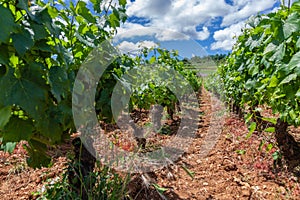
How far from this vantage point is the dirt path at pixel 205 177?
296 centimetres

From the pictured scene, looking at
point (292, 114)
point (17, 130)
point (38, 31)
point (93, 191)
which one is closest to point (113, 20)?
point (38, 31)

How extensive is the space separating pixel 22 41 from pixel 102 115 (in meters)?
1.31

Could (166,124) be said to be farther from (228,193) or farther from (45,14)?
(45,14)

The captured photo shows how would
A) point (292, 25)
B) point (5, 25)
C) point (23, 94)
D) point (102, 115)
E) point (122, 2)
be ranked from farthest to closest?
1. point (102, 115)
2. point (122, 2)
3. point (292, 25)
4. point (23, 94)
5. point (5, 25)

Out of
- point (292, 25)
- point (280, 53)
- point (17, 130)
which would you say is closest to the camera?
point (17, 130)

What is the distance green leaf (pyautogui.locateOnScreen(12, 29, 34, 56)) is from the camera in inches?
42.1

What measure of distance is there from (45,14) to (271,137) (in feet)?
13.5

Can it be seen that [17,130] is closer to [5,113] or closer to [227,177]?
[5,113]

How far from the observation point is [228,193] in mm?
3094

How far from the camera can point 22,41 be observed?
110 centimetres

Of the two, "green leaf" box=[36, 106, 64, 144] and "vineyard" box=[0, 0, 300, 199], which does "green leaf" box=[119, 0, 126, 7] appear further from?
"green leaf" box=[36, 106, 64, 144]

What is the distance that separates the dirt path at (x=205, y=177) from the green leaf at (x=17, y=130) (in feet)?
4.70

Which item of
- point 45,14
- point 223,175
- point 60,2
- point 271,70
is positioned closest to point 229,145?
point 223,175

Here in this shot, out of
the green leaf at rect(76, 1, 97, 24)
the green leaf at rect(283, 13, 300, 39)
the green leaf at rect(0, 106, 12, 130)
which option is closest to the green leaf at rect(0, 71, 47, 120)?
the green leaf at rect(0, 106, 12, 130)
